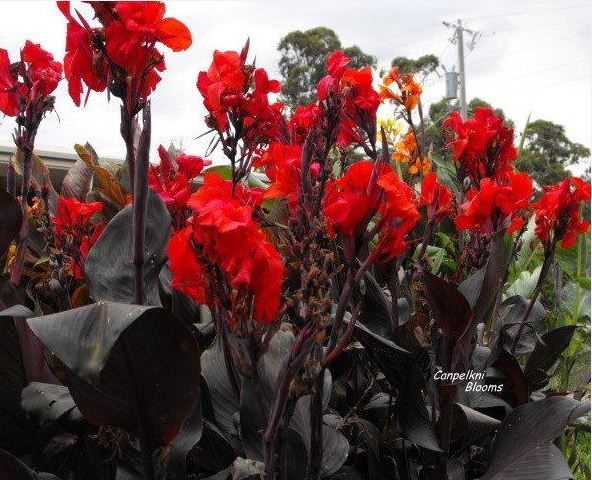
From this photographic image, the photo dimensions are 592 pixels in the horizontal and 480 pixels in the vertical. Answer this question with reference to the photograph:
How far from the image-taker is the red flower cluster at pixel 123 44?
678 mm

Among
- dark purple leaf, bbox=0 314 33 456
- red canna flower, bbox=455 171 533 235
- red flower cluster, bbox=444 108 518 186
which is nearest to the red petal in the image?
dark purple leaf, bbox=0 314 33 456

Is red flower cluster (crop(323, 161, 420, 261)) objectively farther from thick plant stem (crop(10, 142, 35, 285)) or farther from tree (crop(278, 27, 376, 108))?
tree (crop(278, 27, 376, 108))

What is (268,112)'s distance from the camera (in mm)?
915

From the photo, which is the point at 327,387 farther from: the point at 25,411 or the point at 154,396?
the point at 25,411

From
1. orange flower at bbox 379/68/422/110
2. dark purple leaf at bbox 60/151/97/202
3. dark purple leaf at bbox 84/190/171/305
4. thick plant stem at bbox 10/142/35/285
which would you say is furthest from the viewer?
orange flower at bbox 379/68/422/110

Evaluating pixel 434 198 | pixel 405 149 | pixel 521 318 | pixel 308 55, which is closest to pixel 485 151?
pixel 434 198

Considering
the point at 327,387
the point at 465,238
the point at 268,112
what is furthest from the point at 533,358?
the point at 268,112

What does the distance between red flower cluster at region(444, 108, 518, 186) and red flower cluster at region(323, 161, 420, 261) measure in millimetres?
439

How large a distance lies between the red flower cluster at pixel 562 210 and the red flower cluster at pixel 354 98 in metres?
0.30

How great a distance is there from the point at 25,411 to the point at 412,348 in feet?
1.55

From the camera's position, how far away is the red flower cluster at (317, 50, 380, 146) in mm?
963

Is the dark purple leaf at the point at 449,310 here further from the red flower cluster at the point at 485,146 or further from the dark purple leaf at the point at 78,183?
the dark purple leaf at the point at 78,183

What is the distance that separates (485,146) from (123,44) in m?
0.66

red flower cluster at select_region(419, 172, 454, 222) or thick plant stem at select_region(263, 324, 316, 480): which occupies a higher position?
red flower cluster at select_region(419, 172, 454, 222)
